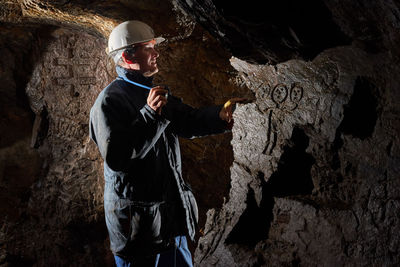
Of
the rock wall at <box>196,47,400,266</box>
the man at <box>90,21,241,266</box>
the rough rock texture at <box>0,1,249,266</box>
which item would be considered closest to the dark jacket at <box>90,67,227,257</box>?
the man at <box>90,21,241,266</box>

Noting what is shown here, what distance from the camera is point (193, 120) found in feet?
7.53

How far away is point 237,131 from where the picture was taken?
A: 2402 millimetres

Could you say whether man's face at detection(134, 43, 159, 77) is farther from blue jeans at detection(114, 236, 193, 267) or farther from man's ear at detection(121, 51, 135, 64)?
blue jeans at detection(114, 236, 193, 267)

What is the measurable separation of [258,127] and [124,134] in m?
0.89

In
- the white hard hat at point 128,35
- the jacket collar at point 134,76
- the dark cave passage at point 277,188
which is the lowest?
the dark cave passage at point 277,188

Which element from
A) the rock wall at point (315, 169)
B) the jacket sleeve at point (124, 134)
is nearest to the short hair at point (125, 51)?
the jacket sleeve at point (124, 134)

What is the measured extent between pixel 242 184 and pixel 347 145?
759mm

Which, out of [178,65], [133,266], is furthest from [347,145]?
[178,65]

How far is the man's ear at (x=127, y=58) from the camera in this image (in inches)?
83.0

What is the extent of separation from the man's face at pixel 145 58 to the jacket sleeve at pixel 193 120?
266 millimetres

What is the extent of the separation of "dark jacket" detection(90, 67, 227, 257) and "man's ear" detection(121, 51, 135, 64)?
0.06 m

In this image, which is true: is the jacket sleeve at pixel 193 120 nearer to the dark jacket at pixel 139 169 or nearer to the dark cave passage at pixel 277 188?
the dark jacket at pixel 139 169

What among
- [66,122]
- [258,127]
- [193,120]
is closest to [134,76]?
[193,120]

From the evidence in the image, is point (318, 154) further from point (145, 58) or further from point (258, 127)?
point (145, 58)
